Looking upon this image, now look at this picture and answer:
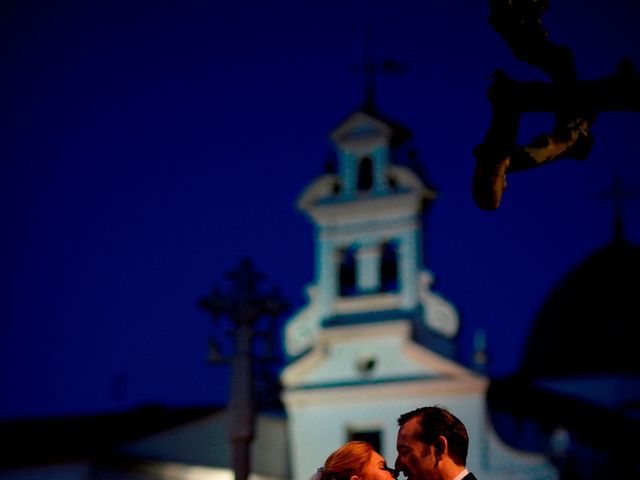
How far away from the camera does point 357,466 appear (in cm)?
468

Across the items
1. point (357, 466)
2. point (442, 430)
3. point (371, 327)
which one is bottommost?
point (357, 466)

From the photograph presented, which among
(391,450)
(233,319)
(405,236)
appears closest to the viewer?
(233,319)

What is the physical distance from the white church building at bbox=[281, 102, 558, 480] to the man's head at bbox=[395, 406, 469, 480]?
67.0ft

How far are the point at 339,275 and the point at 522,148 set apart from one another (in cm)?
2339

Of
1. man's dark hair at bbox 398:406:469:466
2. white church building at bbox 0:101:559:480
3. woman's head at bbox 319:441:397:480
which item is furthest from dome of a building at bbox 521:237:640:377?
man's dark hair at bbox 398:406:469:466

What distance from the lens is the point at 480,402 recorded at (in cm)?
2486

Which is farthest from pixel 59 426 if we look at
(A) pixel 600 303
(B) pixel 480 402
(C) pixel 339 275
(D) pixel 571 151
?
(D) pixel 571 151

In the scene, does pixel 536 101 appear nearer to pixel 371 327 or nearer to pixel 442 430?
pixel 442 430

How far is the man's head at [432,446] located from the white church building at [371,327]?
20.4 m

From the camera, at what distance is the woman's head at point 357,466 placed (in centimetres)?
468

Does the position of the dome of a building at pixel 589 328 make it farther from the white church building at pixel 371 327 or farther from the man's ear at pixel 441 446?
the man's ear at pixel 441 446

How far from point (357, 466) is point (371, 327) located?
69.6ft

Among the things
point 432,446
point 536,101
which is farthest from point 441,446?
point 536,101

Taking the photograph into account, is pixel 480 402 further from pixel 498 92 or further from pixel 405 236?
pixel 498 92
